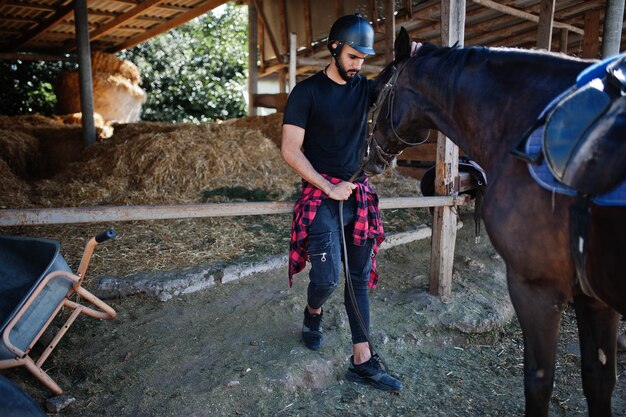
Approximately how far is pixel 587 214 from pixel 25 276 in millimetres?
2974

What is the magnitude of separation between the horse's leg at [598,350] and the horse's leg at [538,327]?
0.22m

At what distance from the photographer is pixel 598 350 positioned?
2223 millimetres

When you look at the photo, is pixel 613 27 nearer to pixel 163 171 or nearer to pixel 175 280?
pixel 175 280

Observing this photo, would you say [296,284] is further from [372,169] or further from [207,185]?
[207,185]

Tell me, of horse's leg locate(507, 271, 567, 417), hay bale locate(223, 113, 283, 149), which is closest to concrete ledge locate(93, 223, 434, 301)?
horse's leg locate(507, 271, 567, 417)

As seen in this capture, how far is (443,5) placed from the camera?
3840 mm

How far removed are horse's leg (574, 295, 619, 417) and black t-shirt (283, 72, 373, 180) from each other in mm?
1432

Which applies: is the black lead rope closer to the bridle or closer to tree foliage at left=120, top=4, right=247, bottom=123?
the bridle

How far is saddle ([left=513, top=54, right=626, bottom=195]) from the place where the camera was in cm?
161

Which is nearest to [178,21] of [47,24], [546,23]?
[47,24]

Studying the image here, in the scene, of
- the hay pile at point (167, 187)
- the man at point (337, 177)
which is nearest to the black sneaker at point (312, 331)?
the man at point (337, 177)

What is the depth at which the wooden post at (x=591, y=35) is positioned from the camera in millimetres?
7082

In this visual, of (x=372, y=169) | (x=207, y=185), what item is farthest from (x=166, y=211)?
(x=207, y=185)

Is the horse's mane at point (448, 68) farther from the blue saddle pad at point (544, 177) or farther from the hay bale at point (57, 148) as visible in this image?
the hay bale at point (57, 148)
